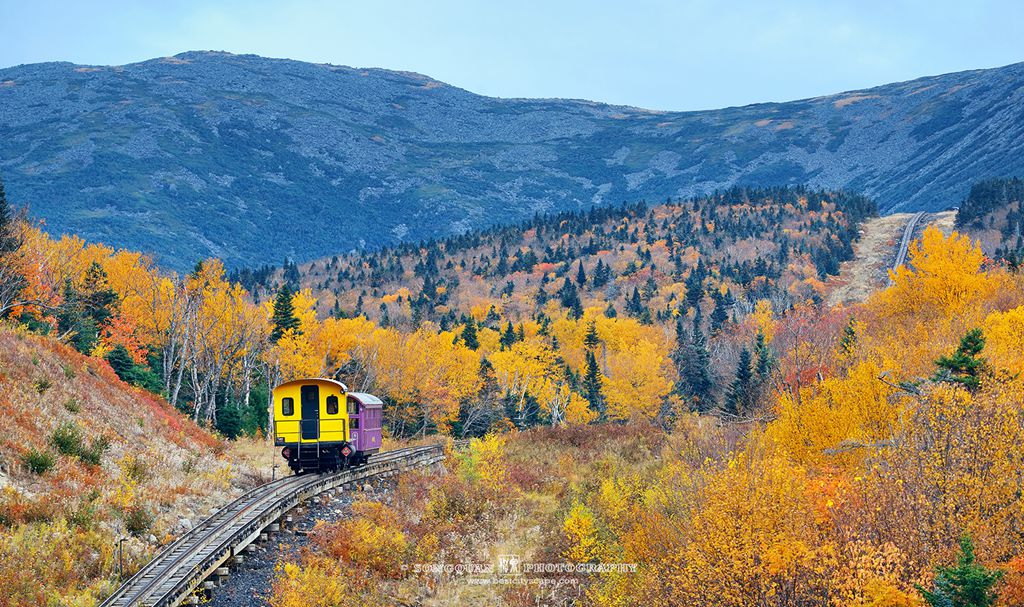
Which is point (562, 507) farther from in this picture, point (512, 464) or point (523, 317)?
point (523, 317)

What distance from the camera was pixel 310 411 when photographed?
30188 millimetres

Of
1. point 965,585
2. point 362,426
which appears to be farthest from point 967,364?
point 362,426

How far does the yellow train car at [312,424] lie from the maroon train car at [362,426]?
54 cm

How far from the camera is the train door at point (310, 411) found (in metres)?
30.0

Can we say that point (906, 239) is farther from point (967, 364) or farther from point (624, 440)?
point (967, 364)

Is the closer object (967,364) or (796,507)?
(796,507)

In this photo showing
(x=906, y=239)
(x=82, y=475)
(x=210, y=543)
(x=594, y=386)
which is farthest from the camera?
(x=906, y=239)

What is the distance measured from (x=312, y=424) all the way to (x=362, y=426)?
2.22 meters

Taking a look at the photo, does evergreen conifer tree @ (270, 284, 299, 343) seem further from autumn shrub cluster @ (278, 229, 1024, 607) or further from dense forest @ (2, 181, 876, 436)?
autumn shrub cluster @ (278, 229, 1024, 607)

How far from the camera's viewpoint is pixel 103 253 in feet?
279

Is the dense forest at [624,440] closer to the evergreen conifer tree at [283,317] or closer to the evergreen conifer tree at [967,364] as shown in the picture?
the evergreen conifer tree at [967,364]

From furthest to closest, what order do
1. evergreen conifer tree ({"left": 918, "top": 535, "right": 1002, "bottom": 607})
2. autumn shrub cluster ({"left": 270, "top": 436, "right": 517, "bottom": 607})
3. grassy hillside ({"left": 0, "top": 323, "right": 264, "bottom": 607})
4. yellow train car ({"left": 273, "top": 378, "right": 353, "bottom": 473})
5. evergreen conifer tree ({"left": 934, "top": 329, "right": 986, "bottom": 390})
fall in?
1. yellow train car ({"left": 273, "top": 378, "right": 353, "bottom": 473})
2. evergreen conifer tree ({"left": 934, "top": 329, "right": 986, "bottom": 390})
3. autumn shrub cluster ({"left": 270, "top": 436, "right": 517, "bottom": 607})
4. grassy hillside ({"left": 0, "top": 323, "right": 264, "bottom": 607})
5. evergreen conifer tree ({"left": 918, "top": 535, "right": 1002, "bottom": 607})

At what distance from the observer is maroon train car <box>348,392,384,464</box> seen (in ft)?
101

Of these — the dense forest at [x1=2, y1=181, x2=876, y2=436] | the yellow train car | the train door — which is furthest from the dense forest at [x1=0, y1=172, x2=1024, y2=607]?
the train door
